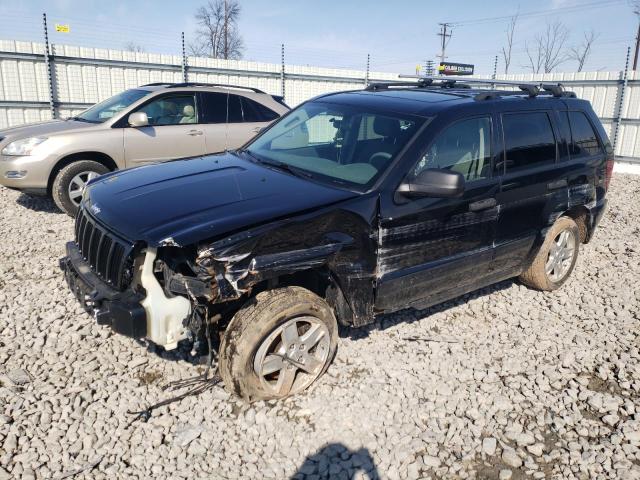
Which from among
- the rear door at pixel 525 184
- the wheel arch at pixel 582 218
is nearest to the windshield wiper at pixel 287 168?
the rear door at pixel 525 184

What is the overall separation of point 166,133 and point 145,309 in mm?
4994

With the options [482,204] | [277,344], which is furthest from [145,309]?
[482,204]

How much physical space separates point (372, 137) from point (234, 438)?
89.1 inches

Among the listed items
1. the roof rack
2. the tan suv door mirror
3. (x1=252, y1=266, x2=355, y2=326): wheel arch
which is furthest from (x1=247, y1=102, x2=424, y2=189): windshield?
the tan suv door mirror

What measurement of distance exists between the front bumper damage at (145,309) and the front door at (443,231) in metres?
1.33

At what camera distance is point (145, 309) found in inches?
114

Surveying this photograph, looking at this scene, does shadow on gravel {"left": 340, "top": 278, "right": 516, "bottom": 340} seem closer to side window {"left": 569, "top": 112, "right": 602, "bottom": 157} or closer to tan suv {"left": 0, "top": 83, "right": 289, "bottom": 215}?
side window {"left": 569, "top": 112, "right": 602, "bottom": 157}

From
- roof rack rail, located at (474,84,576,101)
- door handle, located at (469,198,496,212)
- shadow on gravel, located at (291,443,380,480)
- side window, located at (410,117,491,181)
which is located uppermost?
roof rack rail, located at (474,84,576,101)

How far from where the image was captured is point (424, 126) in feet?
12.2

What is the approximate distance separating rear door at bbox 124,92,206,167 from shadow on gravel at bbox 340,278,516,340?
13.6 feet

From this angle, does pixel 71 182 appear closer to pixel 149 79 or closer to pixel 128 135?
pixel 128 135

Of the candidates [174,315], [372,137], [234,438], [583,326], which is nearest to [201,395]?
[234,438]

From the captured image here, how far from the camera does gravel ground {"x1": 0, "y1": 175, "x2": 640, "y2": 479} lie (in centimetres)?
285

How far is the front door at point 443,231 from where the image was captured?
351 cm
